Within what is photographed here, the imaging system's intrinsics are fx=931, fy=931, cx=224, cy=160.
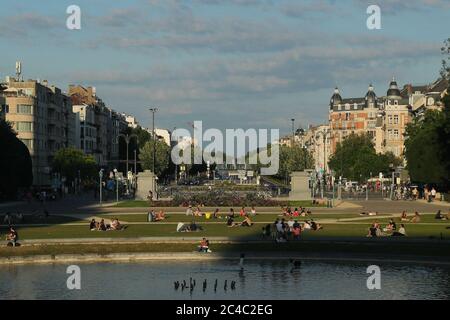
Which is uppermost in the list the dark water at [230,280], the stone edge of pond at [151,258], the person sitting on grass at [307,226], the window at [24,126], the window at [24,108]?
the window at [24,108]

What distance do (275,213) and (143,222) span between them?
15809 mm

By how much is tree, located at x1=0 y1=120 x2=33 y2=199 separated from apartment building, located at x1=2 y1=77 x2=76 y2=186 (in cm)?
2859

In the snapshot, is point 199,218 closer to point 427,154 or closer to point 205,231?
point 205,231

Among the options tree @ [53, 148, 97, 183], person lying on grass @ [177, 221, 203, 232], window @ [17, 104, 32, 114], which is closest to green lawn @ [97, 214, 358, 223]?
person lying on grass @ [177, 221, 203, 232]

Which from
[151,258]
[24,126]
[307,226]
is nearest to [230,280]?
[151,258]

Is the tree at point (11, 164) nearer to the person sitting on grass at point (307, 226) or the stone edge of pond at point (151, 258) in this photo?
the person sitting on grass at point (307, 226)

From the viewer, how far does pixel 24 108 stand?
14650 cm

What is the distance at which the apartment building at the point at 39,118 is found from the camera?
146 m

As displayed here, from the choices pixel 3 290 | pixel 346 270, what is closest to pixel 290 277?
pixel 346 270

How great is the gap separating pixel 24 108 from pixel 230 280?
11322 centimetres

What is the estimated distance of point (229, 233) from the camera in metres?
56.5

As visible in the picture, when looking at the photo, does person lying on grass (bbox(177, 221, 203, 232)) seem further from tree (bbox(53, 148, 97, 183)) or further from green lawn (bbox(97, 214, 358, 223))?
tree (bbox(53, 148, 97, 183))

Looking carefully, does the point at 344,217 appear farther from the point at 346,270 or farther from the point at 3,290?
the point at 3,290

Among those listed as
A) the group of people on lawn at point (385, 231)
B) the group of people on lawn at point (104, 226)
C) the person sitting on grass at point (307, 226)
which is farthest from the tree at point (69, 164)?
the group of people on lawn at point (385, 231)
